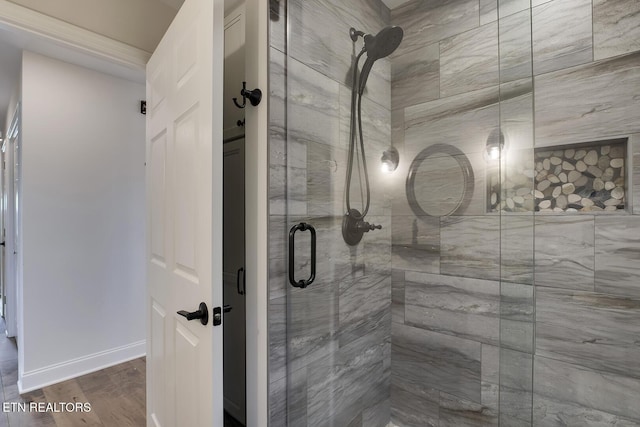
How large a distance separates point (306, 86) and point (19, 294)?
273 centimetres

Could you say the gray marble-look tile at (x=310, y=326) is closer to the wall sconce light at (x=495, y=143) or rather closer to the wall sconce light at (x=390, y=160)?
the wall sconce light at (x=390, y=160)

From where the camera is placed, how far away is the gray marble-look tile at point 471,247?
4.91 ft

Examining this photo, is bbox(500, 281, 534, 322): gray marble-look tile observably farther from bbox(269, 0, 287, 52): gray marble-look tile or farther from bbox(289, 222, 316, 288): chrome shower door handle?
bbox(269, 0, 287, 52): gray marble-look tile

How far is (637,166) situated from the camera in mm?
1269

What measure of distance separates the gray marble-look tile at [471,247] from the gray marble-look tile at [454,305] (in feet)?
0.17

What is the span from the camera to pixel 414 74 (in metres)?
1.59

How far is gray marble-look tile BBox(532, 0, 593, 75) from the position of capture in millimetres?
1358

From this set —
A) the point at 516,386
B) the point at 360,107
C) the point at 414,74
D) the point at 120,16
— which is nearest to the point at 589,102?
the point at 414,74

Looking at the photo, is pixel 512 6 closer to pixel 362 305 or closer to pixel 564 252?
pixel 564 252

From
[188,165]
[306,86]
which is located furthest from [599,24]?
[188,165]

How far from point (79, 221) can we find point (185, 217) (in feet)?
6.41

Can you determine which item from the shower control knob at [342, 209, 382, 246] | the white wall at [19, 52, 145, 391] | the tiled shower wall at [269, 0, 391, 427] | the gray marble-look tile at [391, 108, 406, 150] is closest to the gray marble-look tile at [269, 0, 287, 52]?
the tiled shower wall at [269, 0, 391, 427]

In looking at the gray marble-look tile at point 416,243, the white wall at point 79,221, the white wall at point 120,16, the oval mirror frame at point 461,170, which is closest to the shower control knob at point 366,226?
the gray marble-look tile at point 416,243

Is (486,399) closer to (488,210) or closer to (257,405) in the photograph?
(488,210)
